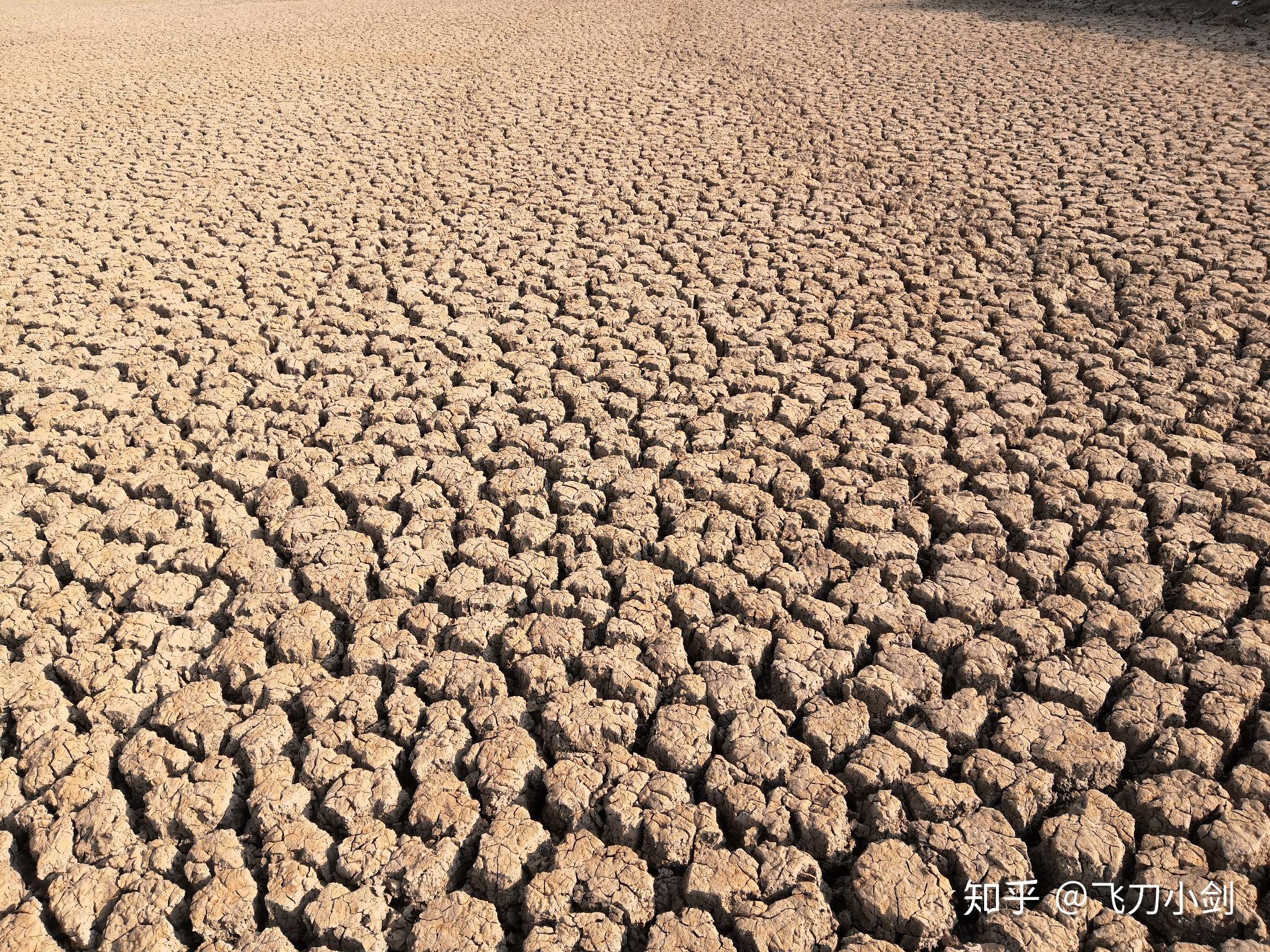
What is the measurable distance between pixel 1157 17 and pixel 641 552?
8.96m

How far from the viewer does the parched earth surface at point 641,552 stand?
1644 mm

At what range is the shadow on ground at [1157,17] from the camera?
7.28 metres

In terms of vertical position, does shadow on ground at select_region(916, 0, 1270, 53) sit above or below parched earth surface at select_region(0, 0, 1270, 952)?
above

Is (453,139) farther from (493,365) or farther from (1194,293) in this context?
(1194,293)

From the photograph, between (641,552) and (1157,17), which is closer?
(641,552)

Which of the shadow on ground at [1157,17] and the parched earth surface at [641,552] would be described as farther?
the shadow on ground at [1157,17]

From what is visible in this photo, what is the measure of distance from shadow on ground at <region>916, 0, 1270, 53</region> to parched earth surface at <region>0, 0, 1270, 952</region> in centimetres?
315

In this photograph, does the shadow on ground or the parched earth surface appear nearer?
the parched earth surface

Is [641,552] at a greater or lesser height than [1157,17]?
lesser

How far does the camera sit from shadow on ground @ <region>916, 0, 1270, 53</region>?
728cm

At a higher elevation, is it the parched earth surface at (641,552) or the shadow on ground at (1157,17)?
the shadow on ground at (1157,17)

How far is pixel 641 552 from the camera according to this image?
2381mm

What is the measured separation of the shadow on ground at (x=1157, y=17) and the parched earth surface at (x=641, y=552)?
315 centimetres

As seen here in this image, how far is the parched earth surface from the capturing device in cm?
164
